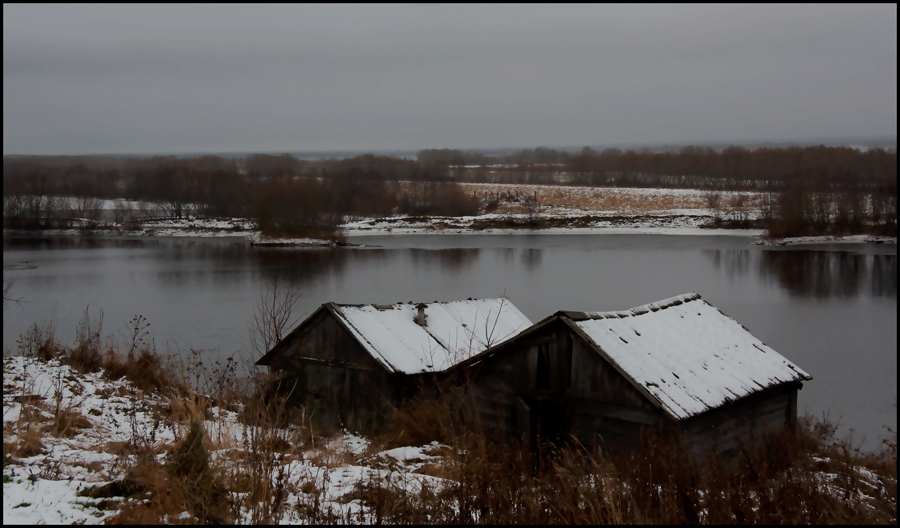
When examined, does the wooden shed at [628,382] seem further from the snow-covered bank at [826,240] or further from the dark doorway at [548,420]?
the snow-covered bank at [826,240]

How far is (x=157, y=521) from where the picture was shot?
3.34 meters

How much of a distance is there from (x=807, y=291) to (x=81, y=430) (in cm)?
2914

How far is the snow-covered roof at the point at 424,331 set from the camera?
9.88 meters

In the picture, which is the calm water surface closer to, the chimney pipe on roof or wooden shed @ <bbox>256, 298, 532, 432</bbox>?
wooden shed @ <bbox>256, 298, 532, 432</bbox>

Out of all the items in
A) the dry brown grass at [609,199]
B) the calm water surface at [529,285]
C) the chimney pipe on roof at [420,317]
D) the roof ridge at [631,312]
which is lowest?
the calm water surface at [529,285]

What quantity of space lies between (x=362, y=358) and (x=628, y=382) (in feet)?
14.6

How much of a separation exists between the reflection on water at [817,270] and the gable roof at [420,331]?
21139mm

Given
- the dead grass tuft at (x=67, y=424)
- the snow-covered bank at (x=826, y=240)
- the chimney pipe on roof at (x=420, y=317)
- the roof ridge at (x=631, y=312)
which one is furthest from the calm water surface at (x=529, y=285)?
the dead grass tuft at (x=67, y=424)

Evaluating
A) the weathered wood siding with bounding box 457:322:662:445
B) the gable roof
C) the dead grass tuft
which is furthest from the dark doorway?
the dead grass tuft

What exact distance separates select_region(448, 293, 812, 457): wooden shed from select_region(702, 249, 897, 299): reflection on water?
22.5 m

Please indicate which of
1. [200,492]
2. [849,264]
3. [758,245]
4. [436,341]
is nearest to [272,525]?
[200,492]

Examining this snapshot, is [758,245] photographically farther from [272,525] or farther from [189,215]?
[189,215]

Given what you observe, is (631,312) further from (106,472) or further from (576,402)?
(106,472)

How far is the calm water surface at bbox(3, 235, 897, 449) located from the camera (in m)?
18.0
